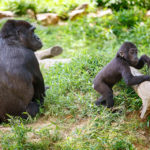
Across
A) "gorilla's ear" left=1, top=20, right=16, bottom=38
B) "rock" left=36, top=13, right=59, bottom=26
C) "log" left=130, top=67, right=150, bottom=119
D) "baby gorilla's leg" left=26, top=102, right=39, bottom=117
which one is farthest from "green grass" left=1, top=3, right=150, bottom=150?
"rock" left=36, top=13, right=59, bottom=26

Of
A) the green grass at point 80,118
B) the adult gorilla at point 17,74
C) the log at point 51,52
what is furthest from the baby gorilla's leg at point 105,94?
the log at point 51,52

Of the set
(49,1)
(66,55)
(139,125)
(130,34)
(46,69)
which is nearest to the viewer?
(139,125)

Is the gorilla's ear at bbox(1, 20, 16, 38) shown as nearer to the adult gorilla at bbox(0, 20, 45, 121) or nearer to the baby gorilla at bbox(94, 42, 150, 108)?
the adult gorilla at bbox(0, 20, 45, 121)

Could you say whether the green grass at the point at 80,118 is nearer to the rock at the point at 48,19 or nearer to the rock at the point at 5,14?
the rock at the point at 48,19

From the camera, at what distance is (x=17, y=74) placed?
154 inches

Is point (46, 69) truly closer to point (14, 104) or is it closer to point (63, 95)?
point (63, 95)

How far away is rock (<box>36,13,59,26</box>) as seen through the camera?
33.7 feet

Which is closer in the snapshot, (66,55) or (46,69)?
(46,69)

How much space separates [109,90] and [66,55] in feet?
12.0

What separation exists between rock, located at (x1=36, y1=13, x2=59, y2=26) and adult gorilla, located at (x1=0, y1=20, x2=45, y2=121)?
6.08 meters

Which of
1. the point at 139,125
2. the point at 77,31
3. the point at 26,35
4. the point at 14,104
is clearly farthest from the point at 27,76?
the point at 77,31

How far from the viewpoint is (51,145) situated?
329 centimetres

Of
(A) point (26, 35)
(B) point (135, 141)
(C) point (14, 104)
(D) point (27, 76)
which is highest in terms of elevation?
(A) point (26, 35)

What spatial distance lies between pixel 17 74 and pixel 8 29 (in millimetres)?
808
